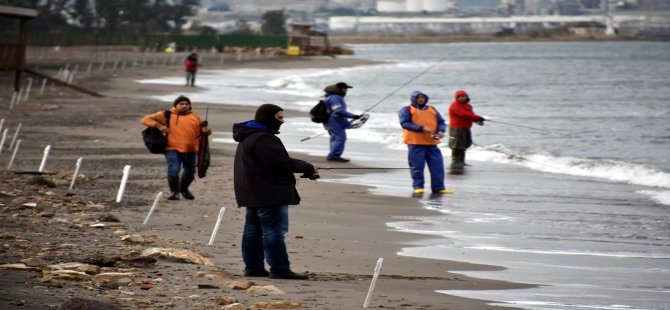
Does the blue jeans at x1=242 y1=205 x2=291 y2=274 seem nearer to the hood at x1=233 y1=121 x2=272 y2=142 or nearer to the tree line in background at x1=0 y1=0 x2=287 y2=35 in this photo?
the hood at x1=233 y1=121 x2=272 y2=142

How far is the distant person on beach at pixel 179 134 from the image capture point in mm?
15328

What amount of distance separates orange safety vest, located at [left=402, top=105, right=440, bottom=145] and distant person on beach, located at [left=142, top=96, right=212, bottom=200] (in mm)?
3181

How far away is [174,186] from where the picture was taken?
1554 centimetres

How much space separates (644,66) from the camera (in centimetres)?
9888

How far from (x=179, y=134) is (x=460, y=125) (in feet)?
24.5

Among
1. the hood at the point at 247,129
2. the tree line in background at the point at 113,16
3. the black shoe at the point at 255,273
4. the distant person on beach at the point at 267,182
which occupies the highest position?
the hood at the point at 247,129

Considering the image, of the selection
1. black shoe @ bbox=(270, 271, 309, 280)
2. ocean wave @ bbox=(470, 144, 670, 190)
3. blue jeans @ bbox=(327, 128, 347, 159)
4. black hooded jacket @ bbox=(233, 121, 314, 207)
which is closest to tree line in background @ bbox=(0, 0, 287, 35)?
ocean wave @ bbox=(470, 144, 670, 190)

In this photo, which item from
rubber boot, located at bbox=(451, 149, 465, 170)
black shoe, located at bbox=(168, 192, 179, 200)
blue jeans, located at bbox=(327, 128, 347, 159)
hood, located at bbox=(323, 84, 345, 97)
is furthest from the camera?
hood, located at bbox=(323, 84, 345, 97)

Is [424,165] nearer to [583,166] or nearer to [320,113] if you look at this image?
[320,113]

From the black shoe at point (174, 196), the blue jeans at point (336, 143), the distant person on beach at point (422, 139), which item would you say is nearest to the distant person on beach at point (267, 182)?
the black shoe at point (174, 196)

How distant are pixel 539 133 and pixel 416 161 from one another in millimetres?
15337

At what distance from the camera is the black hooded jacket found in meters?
10.2

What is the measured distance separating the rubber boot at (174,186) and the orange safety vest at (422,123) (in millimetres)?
3443

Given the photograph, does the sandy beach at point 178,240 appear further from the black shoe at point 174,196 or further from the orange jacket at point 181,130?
the orange jacket at point 181,130
